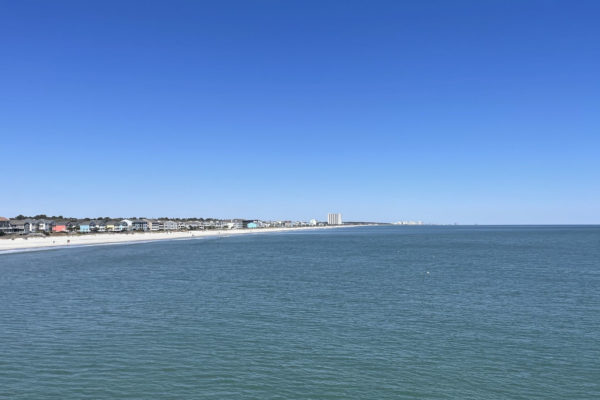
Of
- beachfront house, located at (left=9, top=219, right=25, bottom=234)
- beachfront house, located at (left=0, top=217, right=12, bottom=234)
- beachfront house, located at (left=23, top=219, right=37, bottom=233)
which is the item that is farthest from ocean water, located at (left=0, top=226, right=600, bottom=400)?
beachfront house, located at (left=23, top=219, right=37, bottom=233)

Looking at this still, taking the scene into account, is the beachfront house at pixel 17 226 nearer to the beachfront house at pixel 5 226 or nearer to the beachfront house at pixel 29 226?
the beachfront house at pixel 29 226

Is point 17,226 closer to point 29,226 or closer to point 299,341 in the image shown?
point 29,226

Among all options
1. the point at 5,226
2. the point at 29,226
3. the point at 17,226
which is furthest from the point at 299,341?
the point at 29,226

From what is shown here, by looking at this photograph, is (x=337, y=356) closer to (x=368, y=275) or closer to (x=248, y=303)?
(x=248, y=303)

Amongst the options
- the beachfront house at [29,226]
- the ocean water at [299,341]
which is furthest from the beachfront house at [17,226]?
the ocean water at [299,341]

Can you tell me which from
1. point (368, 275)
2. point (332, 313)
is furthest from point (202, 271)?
point (332, 313)

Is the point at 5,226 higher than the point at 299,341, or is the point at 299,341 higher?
the point at 5,226

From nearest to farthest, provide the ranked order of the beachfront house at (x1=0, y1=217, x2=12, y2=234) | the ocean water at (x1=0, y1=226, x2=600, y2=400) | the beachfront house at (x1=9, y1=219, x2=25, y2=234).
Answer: the ocean water at (x1=0, y1=226, x2=600, y2=400) → the beachfront house at (x1=0, y1=217, x2=12, y2=234) → the beachfront house at (x1=9, y1=219, x2=25, y2=234)

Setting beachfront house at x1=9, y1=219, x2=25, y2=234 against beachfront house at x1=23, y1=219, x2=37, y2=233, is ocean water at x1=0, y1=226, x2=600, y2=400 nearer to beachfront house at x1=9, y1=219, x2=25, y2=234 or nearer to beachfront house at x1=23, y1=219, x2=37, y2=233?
beachfront house at x1=9, y1=219, x2=25, y2=234

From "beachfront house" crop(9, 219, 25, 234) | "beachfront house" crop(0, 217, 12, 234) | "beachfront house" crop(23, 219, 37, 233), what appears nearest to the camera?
"beachfront house" crop(0, 217, 12, 234)

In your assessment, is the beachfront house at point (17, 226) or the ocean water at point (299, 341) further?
the beachfront house at point (17, 226)

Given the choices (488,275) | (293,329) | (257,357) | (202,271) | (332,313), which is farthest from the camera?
(202,271)
